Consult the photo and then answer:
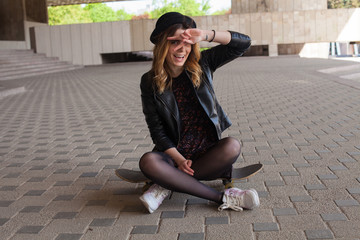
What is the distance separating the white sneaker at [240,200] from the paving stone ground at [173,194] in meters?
0.05

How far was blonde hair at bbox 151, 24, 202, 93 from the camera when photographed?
2941 millimetres

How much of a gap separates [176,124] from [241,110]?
424cm

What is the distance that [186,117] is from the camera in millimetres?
3188

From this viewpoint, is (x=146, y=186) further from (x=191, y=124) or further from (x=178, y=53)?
(x=178, y=53)

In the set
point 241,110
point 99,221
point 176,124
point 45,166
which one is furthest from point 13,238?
point 241,110

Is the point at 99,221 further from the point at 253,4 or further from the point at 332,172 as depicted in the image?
the point at 253,4

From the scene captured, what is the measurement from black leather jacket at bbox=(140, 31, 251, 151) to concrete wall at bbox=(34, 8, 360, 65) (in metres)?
20.9

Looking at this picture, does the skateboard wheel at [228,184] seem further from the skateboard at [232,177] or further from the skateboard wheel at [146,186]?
the skateboard wheel at [146,186]

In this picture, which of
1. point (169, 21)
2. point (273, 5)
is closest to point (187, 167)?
point (169, 21)

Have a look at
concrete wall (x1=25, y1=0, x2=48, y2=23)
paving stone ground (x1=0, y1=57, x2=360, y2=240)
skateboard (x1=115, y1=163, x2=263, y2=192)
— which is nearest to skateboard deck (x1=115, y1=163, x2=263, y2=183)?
skateboard (x1=115, y1=163, x2=263, y2=192)

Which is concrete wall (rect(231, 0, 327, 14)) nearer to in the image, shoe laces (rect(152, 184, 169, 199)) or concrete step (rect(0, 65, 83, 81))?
concrete step (rect(0, 65, 83, 81))

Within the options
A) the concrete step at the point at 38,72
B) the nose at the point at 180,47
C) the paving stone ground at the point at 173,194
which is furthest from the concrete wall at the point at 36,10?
the nose at the point at 180,47

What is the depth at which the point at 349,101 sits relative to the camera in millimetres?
7465

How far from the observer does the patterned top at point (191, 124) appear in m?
3.16
